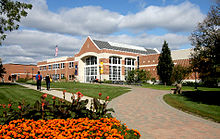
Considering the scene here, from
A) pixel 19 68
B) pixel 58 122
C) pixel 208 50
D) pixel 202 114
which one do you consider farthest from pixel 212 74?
pixel 19 68

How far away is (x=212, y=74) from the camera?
12500mm

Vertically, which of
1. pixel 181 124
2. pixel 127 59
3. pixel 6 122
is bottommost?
pixel 181 124

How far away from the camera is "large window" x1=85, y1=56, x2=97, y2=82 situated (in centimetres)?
4727

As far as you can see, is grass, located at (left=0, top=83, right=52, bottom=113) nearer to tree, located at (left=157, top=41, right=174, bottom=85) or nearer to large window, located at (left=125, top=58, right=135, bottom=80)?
tree, located at (left=157, top=41, right=174, bottom=85)

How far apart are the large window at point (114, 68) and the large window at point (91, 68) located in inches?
172

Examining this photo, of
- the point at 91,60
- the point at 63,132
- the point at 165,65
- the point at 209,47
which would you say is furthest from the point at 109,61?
the point at 63,132

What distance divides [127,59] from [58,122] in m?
44.9

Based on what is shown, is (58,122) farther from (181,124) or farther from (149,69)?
(149,69)

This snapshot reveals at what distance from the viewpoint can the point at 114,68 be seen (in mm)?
45781

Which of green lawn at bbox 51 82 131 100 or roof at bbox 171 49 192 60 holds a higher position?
roof at bbox 171 49 192 60

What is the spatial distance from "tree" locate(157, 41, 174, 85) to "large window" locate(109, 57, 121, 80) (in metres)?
11.0

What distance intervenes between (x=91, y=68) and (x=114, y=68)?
6.54 m

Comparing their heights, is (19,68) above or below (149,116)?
above

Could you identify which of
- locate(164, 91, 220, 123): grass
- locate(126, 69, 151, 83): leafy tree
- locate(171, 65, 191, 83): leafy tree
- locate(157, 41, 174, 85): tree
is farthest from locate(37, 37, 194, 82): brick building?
locate(164, 91, 220, 123): grass
